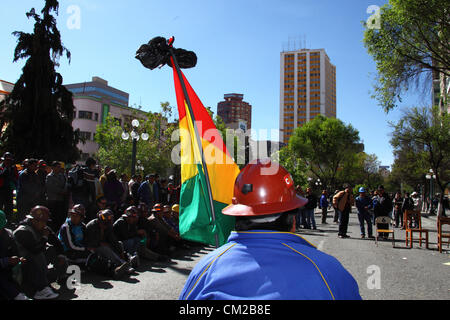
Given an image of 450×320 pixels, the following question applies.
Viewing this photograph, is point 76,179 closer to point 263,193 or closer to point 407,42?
point 263,193

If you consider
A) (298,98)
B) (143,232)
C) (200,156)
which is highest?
(298,98)

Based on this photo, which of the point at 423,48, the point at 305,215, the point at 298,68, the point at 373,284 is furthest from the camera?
A: the point at 298,68

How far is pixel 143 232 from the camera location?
862 centimetres

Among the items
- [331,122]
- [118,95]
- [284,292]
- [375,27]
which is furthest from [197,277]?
[118,95]

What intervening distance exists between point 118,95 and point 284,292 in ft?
323

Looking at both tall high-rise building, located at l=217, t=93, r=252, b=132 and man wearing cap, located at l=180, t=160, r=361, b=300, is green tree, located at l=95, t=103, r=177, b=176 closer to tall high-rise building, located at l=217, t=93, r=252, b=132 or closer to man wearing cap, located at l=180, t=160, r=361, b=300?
man wearing cap, located at l=180, t=160, r=361, b=300

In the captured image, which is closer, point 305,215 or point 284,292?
point 284,292

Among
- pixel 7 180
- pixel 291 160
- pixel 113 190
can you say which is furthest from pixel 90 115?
pixel 7 180

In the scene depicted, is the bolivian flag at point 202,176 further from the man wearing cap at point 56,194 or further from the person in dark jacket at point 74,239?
the man wearing cap at point 56,194

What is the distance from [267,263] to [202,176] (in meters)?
1.35

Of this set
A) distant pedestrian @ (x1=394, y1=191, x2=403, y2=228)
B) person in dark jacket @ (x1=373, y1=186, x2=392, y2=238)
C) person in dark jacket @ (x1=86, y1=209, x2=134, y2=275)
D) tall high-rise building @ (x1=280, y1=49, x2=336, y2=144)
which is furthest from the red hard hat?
tall high-rise building @ (x1=280, y1=49, x2=336, y2=144)

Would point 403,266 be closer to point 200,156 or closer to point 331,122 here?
point 200,156

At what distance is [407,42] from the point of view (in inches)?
529

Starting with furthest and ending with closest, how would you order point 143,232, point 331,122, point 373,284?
point 331,122 → point 143,232 → point 373,284
